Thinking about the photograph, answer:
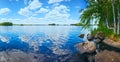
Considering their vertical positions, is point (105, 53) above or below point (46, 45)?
above

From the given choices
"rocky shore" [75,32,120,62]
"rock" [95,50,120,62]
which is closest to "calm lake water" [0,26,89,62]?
"rocky shore" [75,32,120,62]

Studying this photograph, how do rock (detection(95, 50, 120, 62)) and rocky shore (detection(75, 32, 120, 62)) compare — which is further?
rocky shore (detection(75, 32, 120, 62))

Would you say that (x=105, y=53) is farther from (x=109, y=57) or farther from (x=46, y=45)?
(x=46, y=45)

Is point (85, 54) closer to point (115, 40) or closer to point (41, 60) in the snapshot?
point (115, 40)

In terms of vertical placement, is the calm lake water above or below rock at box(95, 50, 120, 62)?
below

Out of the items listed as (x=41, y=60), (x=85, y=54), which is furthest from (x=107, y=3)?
A: (x=41, y=60)

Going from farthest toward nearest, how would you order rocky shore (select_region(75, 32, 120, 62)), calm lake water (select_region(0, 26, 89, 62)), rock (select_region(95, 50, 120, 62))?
calm lake water (select_region(0, 26, 89, 62)), rocky shore (select_region(75, 32, 120, 62)), rock (select_region(95, 50, 120, 62))

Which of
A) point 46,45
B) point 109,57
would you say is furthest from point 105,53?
point 46,45

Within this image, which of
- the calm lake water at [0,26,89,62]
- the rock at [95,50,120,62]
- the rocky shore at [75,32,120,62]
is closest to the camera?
the rock at [95,50,120,62]

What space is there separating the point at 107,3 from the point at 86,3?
9.91 meters

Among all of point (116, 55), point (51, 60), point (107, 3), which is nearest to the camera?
point (116, 55)

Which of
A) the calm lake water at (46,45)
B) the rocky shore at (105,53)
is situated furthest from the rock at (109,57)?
the calm lake water at (46,45)

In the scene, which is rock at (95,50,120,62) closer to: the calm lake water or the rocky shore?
the rocky shore

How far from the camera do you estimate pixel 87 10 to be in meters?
55.4
